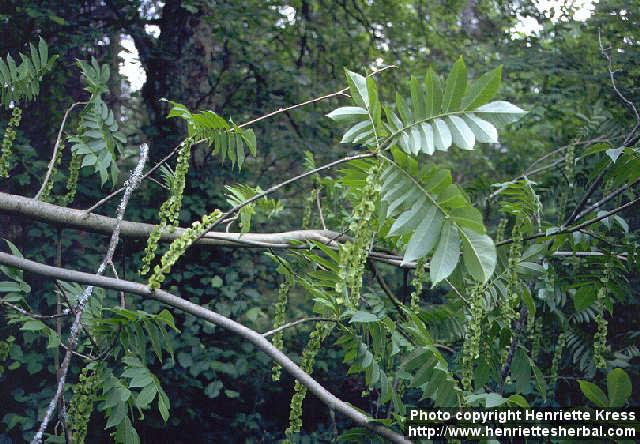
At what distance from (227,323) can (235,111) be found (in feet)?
12.4

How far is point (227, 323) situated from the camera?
174 cm

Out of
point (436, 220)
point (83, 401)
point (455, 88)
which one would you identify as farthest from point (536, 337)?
point (83, 401)

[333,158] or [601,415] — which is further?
[333,158]

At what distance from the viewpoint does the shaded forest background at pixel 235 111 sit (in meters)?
4.55

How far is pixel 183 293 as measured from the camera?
479 centimetres

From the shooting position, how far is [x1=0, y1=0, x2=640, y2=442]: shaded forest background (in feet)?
14.9

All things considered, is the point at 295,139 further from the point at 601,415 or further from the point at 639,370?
the point at 601,415

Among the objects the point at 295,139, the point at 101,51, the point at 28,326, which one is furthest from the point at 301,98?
the point at 28,326

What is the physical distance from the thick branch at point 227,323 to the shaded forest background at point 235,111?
2.36 m

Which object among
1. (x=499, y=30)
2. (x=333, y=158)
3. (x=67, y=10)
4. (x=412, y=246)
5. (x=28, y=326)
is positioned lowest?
(x=28, y=326)

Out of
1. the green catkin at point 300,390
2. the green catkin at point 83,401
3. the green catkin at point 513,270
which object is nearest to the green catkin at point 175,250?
the green catkin at point 83,401

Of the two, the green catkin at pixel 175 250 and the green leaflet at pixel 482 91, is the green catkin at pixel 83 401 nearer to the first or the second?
the green catkin at pixel 175 250

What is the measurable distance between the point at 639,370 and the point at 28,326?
4.37m

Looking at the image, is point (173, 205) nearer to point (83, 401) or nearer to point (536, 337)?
point (83, 401)
